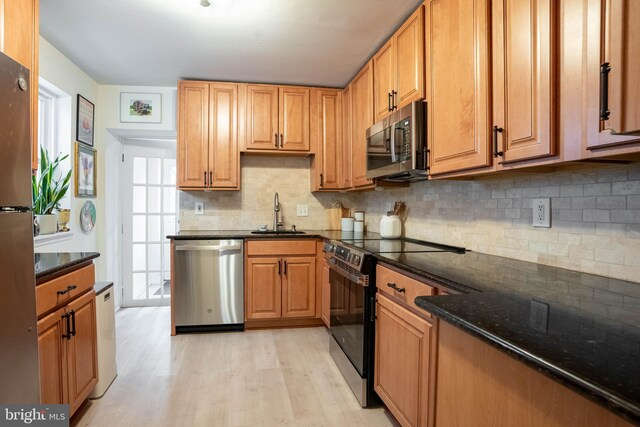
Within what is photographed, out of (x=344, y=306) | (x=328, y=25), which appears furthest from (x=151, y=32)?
(x=344, y=306)

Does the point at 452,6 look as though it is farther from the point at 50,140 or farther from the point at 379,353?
the point at 50,140

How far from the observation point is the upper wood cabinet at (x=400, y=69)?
205cm

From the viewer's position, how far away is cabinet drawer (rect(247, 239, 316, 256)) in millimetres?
3180

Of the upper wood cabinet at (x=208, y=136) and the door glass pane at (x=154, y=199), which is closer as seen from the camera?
the upper wood cabinet at (x=208, y=136)

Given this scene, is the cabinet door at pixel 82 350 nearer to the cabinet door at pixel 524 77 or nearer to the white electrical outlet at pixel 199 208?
the white electrical outlet at pixel 199 208

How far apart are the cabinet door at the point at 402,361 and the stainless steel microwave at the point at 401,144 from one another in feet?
2.61

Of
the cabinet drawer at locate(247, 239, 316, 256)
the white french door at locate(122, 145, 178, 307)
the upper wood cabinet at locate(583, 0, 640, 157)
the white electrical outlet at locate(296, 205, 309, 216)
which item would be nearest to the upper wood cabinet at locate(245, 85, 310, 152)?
the white electrical outlet at locate(296, 205, 309, 216)

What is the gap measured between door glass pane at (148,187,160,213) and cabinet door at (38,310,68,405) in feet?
8.01

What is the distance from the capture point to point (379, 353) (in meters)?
1.89

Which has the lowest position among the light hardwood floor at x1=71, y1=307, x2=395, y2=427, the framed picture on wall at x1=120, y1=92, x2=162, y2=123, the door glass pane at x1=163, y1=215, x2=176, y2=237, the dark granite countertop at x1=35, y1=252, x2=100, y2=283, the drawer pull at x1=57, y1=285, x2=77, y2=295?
the light hardwood floor at x1=71, y1=307, x2=395, y2=427

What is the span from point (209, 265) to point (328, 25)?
2132 mm

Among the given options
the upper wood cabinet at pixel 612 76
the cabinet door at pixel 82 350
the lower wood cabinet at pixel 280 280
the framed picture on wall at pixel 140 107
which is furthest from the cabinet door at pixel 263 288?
the upper wood cabinet at pixel 612 76

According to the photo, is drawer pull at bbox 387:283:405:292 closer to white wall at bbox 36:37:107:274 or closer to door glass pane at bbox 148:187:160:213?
white wall at bbox 36:37:107:274

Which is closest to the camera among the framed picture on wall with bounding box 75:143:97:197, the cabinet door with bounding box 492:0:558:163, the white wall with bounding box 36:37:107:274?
the cabinet door with bounding box 492:0:558:163
